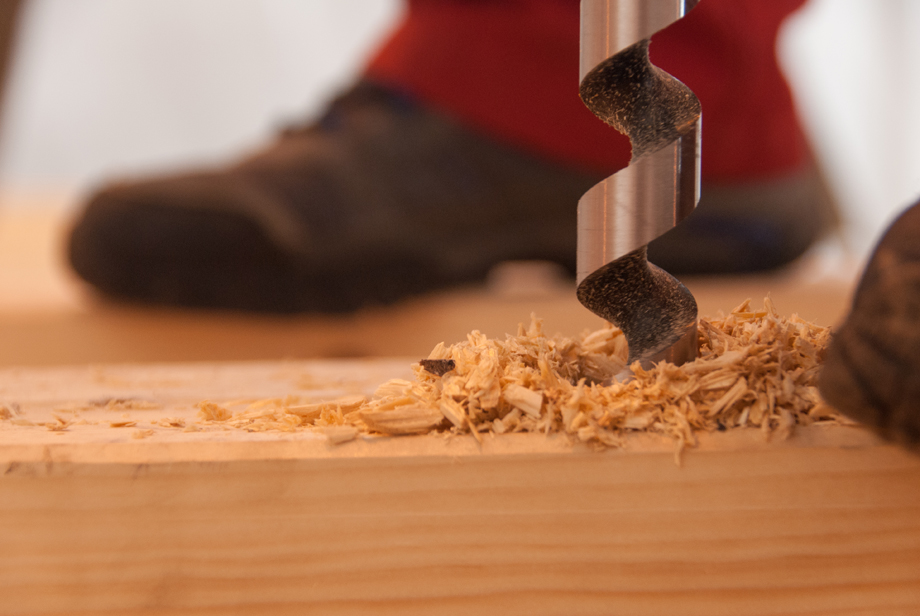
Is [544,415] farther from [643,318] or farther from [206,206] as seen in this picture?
[206,206]

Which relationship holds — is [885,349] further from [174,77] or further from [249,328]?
[174,77]

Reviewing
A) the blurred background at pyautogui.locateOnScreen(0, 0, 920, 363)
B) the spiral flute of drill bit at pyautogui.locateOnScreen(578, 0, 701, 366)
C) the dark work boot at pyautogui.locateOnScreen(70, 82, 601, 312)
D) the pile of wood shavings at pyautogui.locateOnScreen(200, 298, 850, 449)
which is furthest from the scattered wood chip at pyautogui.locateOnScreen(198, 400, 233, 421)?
the blurred background at pyautogui.locateOnScreen(0, 0, 920, 363)

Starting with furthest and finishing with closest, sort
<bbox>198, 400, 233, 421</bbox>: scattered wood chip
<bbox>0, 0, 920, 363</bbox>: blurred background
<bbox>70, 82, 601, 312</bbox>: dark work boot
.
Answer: <bbox>0, 0, 920, 363</bbox>: blurred background, <bbox>70, 82, 601, 312</bbox>: dark work boot, <bbox>198, 400, 233, 421</bbox>: scattered wood chip

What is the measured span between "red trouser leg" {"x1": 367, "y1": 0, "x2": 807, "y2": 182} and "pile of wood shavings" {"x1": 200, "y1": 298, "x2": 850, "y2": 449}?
62cm

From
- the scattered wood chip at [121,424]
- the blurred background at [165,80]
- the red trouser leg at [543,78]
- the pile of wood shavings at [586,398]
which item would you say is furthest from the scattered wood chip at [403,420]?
the blurred background at [165,80]

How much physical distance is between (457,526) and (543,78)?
746mm

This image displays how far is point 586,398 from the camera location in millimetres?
311

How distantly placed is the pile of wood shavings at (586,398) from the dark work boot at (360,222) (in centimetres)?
51

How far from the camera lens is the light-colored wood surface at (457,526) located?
0.97ft

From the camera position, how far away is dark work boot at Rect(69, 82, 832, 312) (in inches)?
34.2

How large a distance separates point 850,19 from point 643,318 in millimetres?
2430

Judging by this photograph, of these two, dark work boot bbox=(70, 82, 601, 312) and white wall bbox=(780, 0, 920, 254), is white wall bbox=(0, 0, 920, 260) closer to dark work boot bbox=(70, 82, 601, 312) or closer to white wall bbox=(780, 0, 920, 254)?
white wall bbox=(780, 0, 920, 254)

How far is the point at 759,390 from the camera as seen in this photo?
12.6 inches

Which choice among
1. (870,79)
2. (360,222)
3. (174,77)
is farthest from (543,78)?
(174,77)
